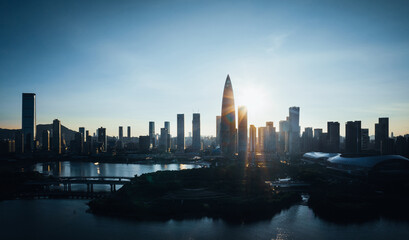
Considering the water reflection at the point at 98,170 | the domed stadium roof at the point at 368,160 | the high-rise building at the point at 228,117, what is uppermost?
the high-rise building at the point at 228,117

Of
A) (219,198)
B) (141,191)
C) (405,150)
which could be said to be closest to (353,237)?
(219,198)

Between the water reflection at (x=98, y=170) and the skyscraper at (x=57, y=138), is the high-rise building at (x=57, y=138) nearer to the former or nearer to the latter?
the skyscraper at (x=57, y=138)

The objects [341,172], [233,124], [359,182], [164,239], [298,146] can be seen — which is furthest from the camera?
[298,146]

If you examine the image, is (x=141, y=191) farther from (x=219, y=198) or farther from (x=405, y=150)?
(x=405, y=150)

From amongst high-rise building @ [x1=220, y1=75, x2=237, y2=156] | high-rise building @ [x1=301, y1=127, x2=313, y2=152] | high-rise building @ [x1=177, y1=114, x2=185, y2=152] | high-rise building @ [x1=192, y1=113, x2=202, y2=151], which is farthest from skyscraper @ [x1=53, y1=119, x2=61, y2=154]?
high-rise building @ [x1=301, y1=127, x2=313, y2=152]

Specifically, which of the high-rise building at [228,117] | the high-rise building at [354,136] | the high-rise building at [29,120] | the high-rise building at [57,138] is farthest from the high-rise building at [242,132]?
the high-rise building at [29,120]

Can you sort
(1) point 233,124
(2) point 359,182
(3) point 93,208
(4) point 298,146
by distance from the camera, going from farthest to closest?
(4) point 298,146 < (1) point 233,124 < (2) point 359,182 < (3) point 93,208

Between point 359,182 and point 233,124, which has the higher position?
point 233,124
